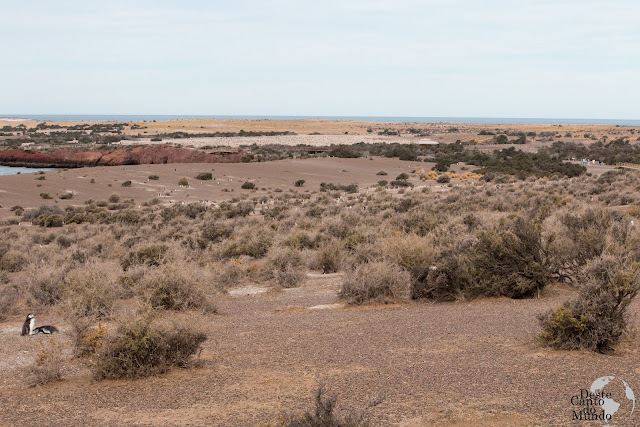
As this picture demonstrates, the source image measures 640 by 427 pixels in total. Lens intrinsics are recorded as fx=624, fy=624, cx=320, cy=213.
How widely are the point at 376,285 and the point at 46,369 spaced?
604cm

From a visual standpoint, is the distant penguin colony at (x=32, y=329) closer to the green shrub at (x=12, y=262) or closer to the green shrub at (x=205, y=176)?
the green shrub at (x=12, y=262)

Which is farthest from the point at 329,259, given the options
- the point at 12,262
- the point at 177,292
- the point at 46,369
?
the point at 46,369

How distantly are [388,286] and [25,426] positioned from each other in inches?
278

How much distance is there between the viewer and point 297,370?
758 cm

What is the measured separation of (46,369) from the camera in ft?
24.0

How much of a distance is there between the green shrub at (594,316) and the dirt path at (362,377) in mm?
189

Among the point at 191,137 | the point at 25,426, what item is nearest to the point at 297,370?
the point at 25,426

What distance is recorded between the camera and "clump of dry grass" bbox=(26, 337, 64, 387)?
729 centimetres

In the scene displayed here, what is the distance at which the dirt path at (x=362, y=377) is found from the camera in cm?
607

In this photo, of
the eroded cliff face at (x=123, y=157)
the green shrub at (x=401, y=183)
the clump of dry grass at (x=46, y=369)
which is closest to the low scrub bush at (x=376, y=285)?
the clump of dry grass at (x=46, y=369)

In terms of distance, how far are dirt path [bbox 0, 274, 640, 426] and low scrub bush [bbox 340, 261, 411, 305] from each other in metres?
1.44

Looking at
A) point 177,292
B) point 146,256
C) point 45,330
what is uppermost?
point 177,292

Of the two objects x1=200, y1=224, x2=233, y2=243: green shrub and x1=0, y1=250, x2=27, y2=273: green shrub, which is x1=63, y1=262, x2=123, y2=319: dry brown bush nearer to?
x1=0, y1=250, x2=27, y2=273: green shrub

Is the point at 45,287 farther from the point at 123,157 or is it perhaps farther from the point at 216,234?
the point at 123,157
